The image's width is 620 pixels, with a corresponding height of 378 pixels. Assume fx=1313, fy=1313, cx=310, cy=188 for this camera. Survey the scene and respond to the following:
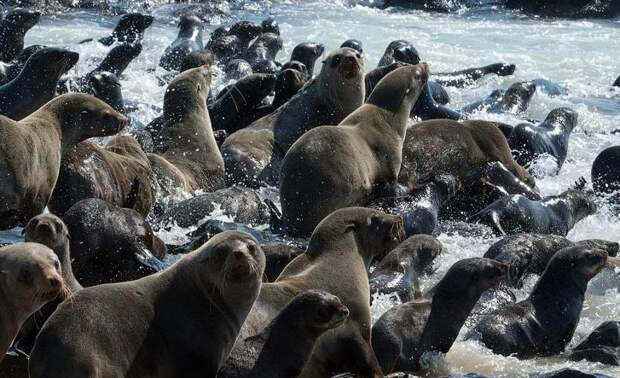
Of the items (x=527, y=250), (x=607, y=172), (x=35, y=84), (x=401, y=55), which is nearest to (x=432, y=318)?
(x=527, y=250)

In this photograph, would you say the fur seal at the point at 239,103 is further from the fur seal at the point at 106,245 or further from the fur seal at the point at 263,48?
the fur seal at the point at 106,245

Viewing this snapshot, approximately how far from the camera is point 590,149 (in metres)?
14.4

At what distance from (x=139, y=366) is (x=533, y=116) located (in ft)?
37.0

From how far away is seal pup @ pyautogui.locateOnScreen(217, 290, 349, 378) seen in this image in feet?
18.9

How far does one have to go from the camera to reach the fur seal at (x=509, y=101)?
1509 centimetres

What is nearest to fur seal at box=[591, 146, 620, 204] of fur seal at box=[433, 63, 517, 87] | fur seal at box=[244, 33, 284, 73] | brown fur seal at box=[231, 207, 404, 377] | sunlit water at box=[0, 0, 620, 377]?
sunlit water at box=[0, 0, 620, 377]

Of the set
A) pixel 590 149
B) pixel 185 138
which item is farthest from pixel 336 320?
pixel 590 149

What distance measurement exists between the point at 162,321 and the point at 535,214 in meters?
4.84

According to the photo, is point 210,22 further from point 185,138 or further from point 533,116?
point 185,138

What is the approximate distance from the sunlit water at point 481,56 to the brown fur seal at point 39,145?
0.26 m

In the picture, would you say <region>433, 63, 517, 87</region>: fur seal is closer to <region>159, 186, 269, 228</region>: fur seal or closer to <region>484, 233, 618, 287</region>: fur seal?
<region>159, 186, 269, 228</region>: fur seal

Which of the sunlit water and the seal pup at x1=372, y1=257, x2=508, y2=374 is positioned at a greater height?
the seal pup at x1=372, y1=257, x2=508, y2=374

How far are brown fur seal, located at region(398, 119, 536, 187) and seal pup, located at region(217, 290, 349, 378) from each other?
4.23 m

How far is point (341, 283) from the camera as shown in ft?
21.6
